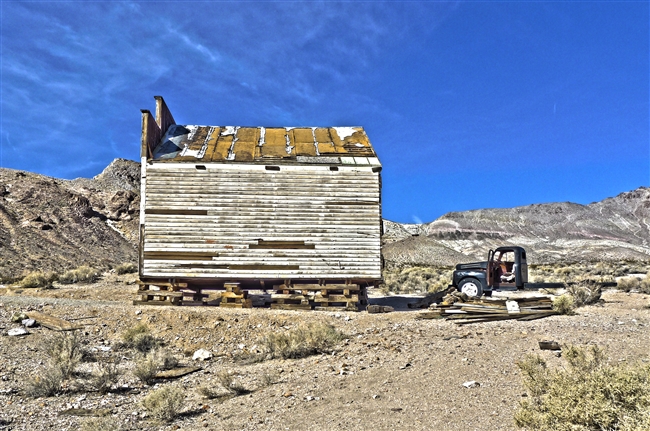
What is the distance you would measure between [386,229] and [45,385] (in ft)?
256

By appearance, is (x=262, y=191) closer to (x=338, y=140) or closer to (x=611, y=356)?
(x=338, y=140)

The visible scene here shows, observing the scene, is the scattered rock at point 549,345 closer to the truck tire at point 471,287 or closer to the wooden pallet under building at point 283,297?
the wooden pallet under building at point 283,297

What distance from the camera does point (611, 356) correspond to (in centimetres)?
725

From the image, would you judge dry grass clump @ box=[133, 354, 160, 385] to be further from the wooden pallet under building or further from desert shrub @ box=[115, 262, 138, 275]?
desert shrub @ box=[115, 262, 138, 275]

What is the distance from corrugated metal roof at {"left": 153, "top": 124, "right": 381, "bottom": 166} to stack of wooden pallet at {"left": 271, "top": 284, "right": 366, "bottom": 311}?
400 cm

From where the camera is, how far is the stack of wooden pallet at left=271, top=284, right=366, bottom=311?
49.4ft

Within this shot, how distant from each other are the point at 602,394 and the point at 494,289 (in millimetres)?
12331

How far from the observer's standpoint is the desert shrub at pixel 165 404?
→ 6.38 metres

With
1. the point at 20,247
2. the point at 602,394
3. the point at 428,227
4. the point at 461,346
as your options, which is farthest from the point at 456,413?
the point at 428,227

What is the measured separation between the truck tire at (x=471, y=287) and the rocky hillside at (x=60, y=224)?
2425cm

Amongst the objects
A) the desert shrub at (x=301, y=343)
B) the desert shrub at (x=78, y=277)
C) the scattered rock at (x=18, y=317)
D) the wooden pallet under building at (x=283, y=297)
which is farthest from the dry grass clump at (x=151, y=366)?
the desert shrub at (x=78, y=277)

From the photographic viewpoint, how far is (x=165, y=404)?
6.38 metres

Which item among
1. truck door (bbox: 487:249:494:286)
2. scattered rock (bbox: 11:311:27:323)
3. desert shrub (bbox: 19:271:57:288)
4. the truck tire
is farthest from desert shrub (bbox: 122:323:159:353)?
truck door (bbox: 487:249:494:286)

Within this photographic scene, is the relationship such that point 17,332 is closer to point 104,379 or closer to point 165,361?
point 165,361
